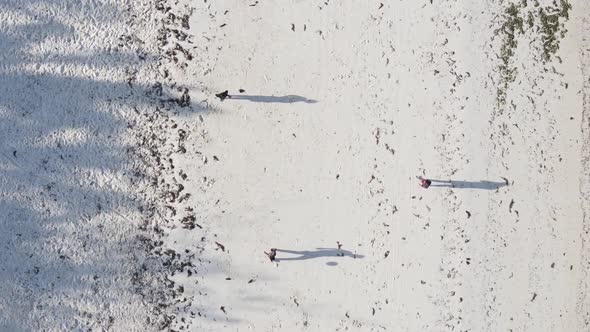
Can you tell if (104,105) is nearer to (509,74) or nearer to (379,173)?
(379,173)

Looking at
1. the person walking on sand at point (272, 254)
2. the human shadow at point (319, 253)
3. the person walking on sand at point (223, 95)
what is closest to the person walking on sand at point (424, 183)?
the human shadow at point (319, 253)

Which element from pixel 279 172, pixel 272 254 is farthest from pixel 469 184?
pixel 272 254

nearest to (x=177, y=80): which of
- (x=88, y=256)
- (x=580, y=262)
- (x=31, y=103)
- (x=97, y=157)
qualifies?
(x=97, y=157)

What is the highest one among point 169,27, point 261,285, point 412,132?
point 169,27

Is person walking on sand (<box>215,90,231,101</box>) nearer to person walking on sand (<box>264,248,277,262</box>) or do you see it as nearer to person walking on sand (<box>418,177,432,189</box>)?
person walking on sand (<box>264,248,277,262</box>)

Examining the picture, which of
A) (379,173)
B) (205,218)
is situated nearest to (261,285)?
(205,218)

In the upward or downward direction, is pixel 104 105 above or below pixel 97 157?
above

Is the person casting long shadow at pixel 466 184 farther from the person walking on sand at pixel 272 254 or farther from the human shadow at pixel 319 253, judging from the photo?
the person walking on sand at pixel 272 254
